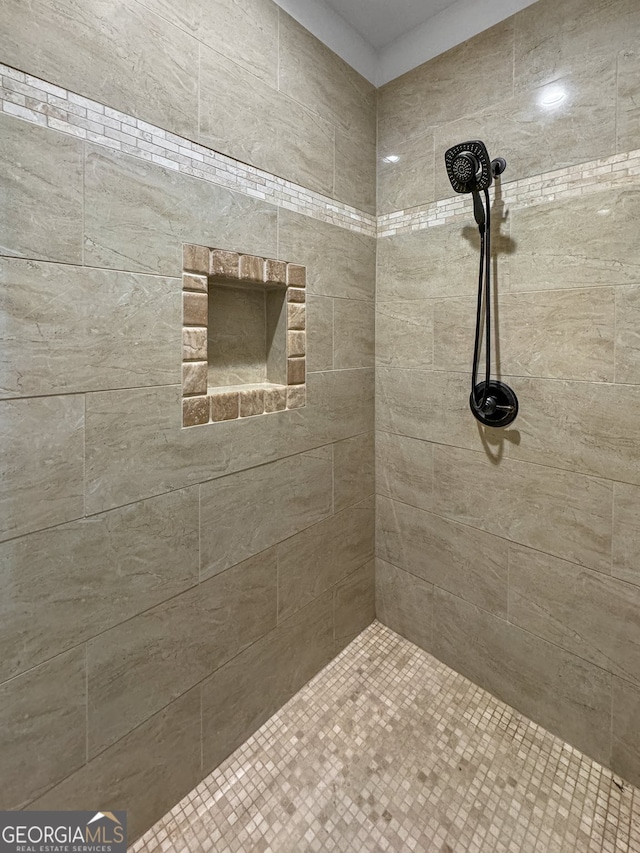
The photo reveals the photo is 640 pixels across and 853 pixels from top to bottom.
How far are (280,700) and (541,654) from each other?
95cm

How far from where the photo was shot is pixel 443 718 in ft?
4.86

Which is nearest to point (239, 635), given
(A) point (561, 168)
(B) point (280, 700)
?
(B) point (280, 700)

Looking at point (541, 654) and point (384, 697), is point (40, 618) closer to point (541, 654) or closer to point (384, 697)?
point (384, 697)

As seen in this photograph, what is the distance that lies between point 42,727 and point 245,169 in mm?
1547

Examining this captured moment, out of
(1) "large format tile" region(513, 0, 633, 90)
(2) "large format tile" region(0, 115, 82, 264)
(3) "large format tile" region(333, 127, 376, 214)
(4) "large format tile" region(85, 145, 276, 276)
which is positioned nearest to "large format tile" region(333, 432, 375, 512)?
(4) "large format tile" region(85, 145, 276, 276)

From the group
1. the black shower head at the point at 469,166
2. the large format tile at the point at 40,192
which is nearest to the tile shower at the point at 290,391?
the large format tile at the point at 40,192

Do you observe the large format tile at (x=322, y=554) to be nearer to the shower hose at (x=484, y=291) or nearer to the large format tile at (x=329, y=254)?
the shower hose at (x=484, y=291)

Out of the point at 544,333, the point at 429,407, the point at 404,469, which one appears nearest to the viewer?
the point at 544,333

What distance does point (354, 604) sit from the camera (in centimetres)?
183

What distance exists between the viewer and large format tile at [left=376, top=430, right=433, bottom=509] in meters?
1.71

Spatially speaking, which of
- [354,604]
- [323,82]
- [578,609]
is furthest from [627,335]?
[354,604]

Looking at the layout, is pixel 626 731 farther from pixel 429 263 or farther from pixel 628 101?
pixel 628 101

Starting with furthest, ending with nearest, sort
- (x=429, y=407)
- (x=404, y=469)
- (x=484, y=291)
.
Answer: (x=404, y=469) → (x=429, y=407) → (x=484, y=291)

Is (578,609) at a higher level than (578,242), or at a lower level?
lower
